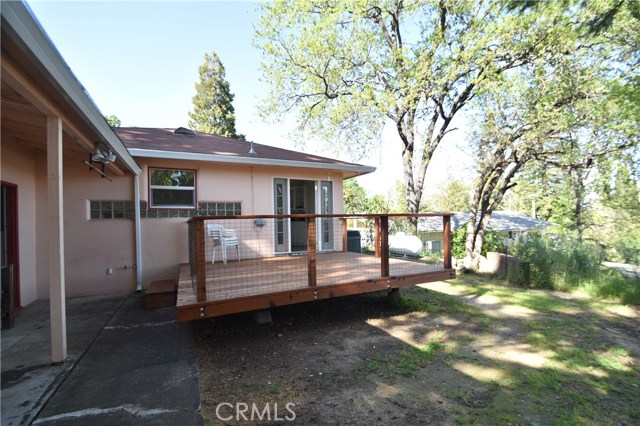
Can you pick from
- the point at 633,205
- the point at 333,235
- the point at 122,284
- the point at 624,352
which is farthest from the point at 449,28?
the point at 122,284

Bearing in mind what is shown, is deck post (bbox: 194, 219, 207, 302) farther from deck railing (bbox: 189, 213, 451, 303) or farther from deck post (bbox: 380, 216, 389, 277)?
deck post (bbox: 380, 216, 389, 277)

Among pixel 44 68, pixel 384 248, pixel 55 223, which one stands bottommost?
pixel 384 248

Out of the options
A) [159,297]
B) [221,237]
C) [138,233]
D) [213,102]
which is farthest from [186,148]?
[213,102]

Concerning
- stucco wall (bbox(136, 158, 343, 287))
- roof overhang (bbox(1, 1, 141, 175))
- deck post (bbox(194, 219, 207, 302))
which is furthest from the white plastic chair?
roof overhang (bbox(1, 1, 141, 175))

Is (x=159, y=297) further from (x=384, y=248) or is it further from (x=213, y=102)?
(x=213, y=102)

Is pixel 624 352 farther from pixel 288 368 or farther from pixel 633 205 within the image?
pixel 633 205

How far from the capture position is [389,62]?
32.9ft

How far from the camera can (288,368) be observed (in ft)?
10.2

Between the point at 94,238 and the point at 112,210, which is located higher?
the point at 112,210

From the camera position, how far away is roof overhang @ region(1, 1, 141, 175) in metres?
1.68

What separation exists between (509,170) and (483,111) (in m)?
2.16

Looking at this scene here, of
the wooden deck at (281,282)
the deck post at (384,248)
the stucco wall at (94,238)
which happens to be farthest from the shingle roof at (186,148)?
the deck post at (384,248)

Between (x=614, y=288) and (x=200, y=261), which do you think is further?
(x=614, y=288)

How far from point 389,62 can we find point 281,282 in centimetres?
887
